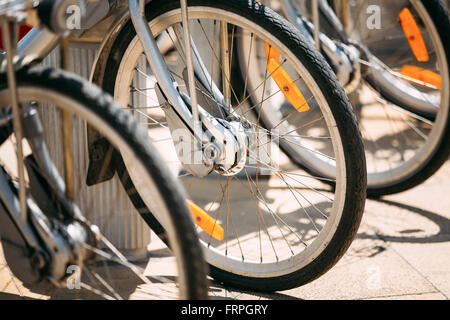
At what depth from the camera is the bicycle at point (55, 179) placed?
154 centimetres

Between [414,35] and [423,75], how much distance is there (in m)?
0.25

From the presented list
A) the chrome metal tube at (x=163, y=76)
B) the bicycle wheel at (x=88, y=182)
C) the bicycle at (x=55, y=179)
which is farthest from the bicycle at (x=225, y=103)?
the bicycle at (x=55, y=179)

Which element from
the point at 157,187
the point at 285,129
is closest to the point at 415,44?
the point at 285,129

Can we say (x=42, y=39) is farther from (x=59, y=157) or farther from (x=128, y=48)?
(x=59, y=157)

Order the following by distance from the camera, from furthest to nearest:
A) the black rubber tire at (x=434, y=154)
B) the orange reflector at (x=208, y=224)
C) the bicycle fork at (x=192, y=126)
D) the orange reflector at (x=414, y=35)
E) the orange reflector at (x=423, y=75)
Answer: the orange reflector at (x=423, y=75) → the orange reflector at (x=414, y=35) → the black rubber tire at (x=434, y=154) → the orange reflector at (x=208, y=224) → the bicycle fork at (x=192, y=126)

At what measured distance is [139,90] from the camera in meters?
2.54

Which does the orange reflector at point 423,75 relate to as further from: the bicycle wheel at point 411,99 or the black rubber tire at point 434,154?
the black rubber tire at point 434,154

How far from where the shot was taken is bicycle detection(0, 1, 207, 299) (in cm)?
154

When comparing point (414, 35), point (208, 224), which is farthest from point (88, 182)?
point (414, 35)

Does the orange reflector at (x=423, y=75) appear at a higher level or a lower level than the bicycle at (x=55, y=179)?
higher

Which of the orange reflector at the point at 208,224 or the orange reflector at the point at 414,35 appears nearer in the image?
the orange reflector at the point at 208,224

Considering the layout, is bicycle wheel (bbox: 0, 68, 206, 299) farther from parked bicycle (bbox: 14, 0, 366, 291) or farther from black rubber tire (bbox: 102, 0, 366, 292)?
black rubber tire (bbox: 102, 0, 366, 292)

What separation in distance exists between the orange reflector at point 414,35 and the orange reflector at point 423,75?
0.44 feet

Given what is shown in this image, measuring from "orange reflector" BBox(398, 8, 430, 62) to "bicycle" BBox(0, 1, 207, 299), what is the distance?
202cm
